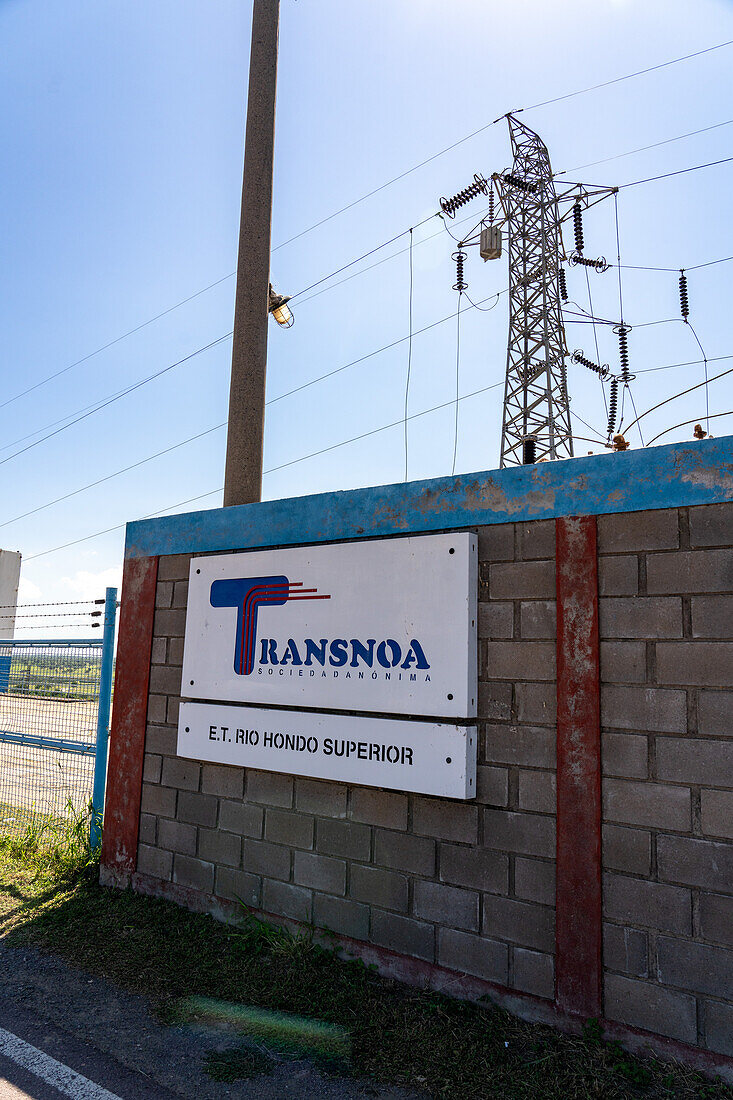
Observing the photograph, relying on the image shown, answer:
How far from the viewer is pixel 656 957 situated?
3377 millimetres

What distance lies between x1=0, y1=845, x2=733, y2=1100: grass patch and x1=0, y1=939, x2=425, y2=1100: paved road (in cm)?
12

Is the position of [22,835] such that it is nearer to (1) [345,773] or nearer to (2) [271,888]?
(2) [271,888]

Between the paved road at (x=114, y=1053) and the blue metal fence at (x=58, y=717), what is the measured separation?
232 centimetres

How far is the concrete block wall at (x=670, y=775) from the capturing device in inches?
129

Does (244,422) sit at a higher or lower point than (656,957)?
higher

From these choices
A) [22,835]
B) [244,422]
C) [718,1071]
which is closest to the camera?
[718,1071]

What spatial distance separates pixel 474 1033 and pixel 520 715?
5.02 ft

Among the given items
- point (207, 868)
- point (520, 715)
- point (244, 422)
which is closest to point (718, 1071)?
point (520, 715)

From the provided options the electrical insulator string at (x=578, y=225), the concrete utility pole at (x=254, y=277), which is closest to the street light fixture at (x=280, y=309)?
the concrete utility pole at (x=254, y=277)

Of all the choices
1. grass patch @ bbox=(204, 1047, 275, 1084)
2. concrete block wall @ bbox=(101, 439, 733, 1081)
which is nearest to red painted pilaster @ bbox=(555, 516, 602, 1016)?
concrete block wall @ bbox=(101, 439, 733, 1081)

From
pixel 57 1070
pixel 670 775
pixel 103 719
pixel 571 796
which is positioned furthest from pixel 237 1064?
pixel 103 719

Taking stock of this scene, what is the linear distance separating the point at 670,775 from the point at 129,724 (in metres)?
4.08

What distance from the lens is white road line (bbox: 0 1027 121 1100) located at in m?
3.23

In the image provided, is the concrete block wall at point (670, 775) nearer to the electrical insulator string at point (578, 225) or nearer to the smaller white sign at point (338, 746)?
the smaller white sign at point (338, 746)
